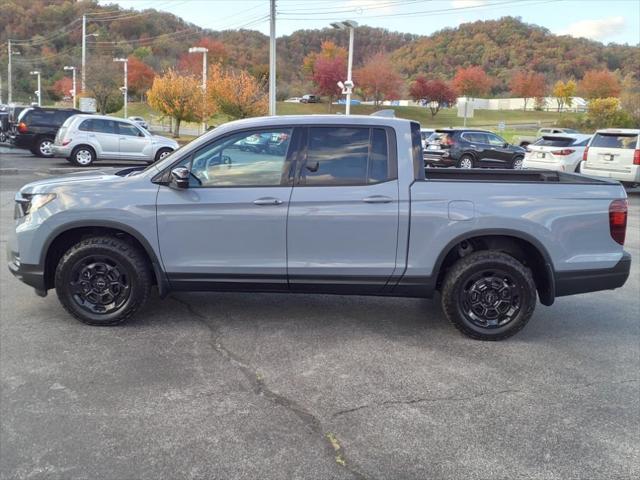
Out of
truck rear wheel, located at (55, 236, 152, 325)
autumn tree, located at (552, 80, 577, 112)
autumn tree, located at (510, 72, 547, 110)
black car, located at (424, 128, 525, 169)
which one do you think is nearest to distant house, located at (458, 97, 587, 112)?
autumn tree, located at (510, 72, 547, 110)

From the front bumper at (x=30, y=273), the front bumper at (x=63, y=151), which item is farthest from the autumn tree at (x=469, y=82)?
the front bumper at (x=30, y=273)

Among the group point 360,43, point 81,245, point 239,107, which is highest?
point 360,43

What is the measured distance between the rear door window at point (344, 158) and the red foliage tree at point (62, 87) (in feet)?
311

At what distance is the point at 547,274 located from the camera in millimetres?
4828

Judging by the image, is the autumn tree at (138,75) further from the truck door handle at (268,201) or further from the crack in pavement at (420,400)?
the crack in pavement at (420,400)

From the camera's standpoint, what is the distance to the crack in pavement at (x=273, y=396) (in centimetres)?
312

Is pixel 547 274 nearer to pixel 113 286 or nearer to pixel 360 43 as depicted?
pixel 113 286

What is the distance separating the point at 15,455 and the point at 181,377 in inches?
46.8

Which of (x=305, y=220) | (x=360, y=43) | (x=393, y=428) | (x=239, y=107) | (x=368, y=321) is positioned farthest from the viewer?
(x=360, y=43)

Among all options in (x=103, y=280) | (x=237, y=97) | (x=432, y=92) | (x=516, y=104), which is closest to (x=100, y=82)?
(x=237, y=97)

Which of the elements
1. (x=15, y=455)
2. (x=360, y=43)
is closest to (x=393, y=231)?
(x=15, y=455)

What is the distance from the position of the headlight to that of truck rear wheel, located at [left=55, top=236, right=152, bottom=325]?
0.43 metres

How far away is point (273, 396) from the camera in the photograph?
3797 millimetres

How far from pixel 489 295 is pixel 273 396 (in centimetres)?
208
